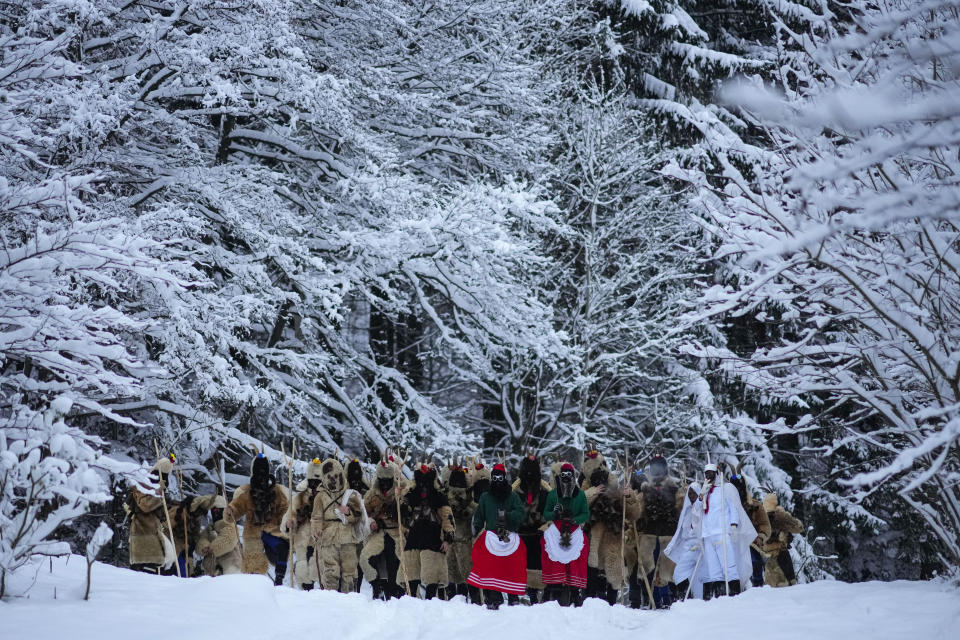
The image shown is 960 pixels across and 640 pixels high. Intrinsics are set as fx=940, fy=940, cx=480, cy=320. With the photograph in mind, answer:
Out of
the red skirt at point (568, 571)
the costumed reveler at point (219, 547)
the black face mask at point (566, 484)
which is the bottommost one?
the red skirt at point (568, 571)

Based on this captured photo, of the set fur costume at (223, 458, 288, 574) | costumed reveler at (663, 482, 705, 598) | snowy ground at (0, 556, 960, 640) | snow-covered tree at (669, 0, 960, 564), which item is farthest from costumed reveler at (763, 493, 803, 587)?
fur costume at (223, 458, 288, 574)

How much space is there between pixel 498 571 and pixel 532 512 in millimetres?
991

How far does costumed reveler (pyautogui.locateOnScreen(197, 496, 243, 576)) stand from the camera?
36.6ft

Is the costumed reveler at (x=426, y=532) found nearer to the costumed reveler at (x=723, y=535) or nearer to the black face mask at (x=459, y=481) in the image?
the black face mask at (x=459, y=481)

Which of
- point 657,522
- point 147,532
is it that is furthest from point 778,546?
point 147,532

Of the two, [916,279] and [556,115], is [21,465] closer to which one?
[916,279]

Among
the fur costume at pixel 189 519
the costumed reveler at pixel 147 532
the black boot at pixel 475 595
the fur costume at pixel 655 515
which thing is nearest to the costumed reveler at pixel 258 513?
the fur costume at pixel 189 519

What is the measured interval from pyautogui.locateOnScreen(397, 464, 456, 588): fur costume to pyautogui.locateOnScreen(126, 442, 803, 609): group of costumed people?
0.05 feet

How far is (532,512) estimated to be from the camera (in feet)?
36.8

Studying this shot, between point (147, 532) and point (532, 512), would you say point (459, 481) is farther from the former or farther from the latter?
point (147, 532)

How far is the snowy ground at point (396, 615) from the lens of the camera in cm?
575

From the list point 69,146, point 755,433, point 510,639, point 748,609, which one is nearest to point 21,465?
point 510,639

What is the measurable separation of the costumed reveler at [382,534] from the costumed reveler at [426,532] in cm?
23

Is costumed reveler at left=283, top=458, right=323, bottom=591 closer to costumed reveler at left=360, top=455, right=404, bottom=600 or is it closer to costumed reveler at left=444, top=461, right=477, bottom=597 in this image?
costumed reveler at left=360, top=455, right=404, bottom=600
